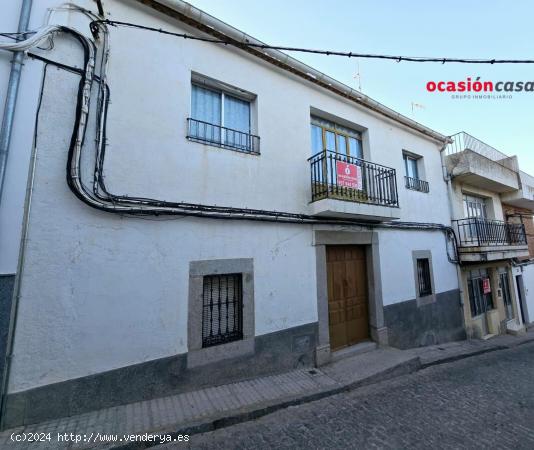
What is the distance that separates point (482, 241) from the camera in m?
8.58

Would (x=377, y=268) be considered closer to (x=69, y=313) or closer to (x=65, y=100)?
(x=69, y=313)

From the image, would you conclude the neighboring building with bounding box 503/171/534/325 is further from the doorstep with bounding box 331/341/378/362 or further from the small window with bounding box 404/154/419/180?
the doorstep with bounding box 331/341/378/362

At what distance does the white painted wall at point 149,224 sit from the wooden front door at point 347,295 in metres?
0.83

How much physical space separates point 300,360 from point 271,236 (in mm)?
2347

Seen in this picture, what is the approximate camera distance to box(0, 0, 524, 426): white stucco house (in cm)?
293

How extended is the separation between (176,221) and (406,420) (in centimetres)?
420

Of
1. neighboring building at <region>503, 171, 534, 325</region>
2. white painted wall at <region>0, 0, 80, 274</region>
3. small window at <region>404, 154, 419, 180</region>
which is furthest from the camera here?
neighboring building at <region>503, 171, 534, 325</region>

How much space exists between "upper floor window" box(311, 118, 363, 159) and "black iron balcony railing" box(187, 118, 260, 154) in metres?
1.62

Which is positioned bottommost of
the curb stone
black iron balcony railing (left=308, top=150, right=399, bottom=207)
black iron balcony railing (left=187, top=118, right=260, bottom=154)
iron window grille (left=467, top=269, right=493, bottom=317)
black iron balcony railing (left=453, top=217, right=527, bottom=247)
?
the curb stone

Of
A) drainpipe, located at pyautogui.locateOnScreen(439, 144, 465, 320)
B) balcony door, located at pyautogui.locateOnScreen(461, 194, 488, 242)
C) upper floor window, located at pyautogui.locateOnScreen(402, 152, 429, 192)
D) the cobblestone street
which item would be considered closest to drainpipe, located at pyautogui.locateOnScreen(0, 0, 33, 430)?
the cobblestone street

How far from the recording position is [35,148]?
9.89 ft

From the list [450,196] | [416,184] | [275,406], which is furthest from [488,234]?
[275,406]

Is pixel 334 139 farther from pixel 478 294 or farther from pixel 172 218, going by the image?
pixel 478 294

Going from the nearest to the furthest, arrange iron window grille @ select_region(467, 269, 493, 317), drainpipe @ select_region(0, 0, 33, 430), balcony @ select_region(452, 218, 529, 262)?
drainpipe @ select_region(0, 0, 33, 430), balcony @ select_region(452, 218, 529, 262), iron window grille @ select_region(467, 269, 493, 317)
